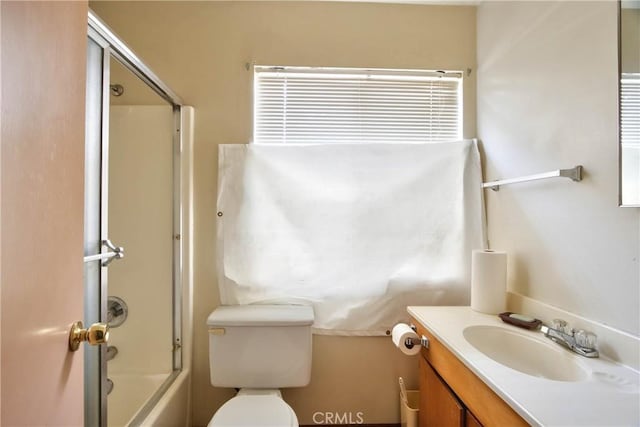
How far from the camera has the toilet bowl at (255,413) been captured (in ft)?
3.67

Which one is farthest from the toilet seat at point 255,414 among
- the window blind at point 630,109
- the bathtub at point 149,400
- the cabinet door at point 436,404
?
the window blind at point 630,109

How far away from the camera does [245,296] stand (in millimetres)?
1508

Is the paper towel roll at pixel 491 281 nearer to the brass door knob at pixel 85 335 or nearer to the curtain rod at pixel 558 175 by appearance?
the curtain rod at pixel 558 175

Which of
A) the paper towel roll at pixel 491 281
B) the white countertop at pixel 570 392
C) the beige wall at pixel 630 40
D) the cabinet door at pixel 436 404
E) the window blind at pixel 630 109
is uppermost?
the beige wall at pixel 630 40

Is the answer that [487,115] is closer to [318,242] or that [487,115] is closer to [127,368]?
[318,242]

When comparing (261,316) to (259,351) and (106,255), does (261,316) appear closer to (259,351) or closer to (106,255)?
(259,351)

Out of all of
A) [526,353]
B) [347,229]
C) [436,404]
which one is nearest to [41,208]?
[347,229]

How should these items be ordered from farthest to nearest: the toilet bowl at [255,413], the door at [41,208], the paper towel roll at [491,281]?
the paper towel roll at [491,281] → the toilet bowl at [255,413] → the door at [41,208]

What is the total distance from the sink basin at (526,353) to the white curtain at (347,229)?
413 millimetres

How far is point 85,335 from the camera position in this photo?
1.99ft

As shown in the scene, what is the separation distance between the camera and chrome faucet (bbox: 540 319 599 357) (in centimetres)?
88

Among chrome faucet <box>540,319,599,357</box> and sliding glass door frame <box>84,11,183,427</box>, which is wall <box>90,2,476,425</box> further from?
chrome faucet <box>540,319,599,357</box>

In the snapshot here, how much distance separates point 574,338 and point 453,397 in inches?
17.4

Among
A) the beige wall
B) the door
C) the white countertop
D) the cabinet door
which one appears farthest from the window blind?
the door
